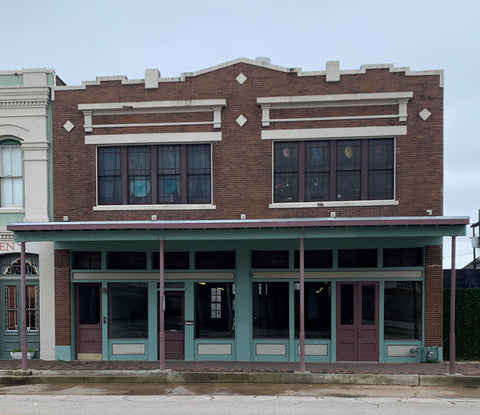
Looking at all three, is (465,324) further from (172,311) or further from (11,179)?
(11,179)

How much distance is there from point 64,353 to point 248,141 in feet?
27.5

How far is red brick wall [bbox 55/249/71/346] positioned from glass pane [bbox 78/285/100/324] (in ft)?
1.14

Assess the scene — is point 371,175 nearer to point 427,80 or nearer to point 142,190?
point 427,80

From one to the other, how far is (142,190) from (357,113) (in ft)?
22.3

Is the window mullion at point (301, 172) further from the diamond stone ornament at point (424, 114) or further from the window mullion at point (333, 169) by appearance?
the diamond stone ornament at point (424, 114)

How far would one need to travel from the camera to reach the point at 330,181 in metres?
12.9

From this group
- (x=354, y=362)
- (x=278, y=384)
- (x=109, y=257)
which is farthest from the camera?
(x=109, y=257)

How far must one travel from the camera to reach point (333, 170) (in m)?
12.9

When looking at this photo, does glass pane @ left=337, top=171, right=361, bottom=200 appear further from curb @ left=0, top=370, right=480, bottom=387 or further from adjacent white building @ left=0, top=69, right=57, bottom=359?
adjacent white building @ left=0, top=69, right=57, bottom=359

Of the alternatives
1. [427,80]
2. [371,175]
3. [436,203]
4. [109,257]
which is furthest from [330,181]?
[109,257]

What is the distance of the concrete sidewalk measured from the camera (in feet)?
35.9

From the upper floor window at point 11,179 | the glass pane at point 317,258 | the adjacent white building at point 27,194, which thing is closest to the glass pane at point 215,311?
the glass pane at point 317,258

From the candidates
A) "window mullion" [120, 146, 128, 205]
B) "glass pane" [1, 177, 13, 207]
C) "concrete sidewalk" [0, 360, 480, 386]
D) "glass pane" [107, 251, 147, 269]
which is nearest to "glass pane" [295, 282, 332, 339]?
"concrete sidewalk" [0, 360, 480, 386]

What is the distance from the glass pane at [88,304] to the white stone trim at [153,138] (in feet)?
14.6
